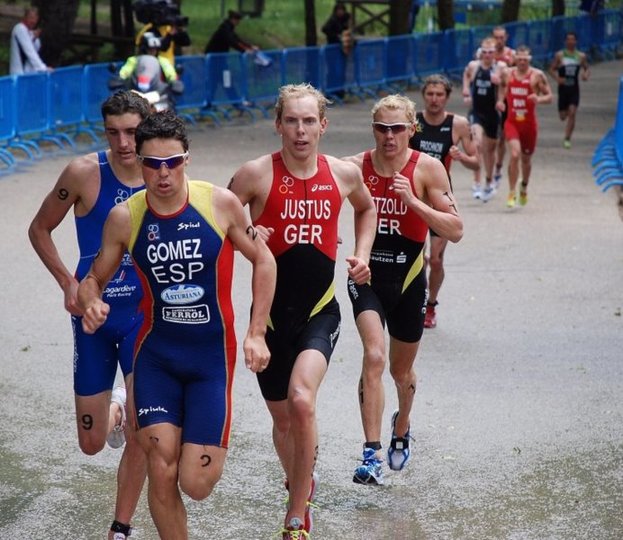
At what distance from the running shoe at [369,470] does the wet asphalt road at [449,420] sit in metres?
0.08

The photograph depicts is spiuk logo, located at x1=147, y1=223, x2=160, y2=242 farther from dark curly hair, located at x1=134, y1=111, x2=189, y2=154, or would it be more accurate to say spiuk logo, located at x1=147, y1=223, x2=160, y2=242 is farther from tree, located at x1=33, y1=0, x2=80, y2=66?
tree, located at x1=33, y1=0, x2=80, y2=66

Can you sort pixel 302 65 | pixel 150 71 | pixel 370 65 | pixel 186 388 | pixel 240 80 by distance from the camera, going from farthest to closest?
pixel 370 65
pixel 302 65
pixel 240 80
pixel 150 71
pixel 186 388

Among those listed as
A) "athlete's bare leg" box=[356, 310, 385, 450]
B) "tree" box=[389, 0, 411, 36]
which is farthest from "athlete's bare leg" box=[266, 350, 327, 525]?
"tree" box=[389, 0, 411, 36]

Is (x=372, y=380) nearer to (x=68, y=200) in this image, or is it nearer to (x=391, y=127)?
(x=391, y=127)

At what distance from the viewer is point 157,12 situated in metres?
22.1

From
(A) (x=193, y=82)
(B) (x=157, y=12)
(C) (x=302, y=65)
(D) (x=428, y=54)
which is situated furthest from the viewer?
(D) (x=428, y=54)

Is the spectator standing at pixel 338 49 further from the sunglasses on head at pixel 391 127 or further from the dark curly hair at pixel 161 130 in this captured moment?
the dark curly hair at pixel 161 130

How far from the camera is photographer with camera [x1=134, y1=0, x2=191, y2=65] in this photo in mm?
21922

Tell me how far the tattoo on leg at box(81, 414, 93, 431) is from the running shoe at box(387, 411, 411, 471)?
1.81 meters

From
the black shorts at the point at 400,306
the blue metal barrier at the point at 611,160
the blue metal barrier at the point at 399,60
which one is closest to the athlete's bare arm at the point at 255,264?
the black shorts at the point at 400,306

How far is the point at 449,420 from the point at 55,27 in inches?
772

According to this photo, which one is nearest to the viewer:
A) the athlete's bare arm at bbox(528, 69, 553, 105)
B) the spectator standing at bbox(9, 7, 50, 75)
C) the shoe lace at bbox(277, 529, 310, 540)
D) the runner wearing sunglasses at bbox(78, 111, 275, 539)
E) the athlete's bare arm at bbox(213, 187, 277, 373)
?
the runner wearing sunglasses at bbox(78, 111, 275, 539)

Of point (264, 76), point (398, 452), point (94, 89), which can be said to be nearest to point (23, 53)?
point (94, 89)

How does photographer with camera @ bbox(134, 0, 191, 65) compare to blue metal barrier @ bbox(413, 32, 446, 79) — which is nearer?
photographer with camera @ bbox(134, 0, 191, 65)
